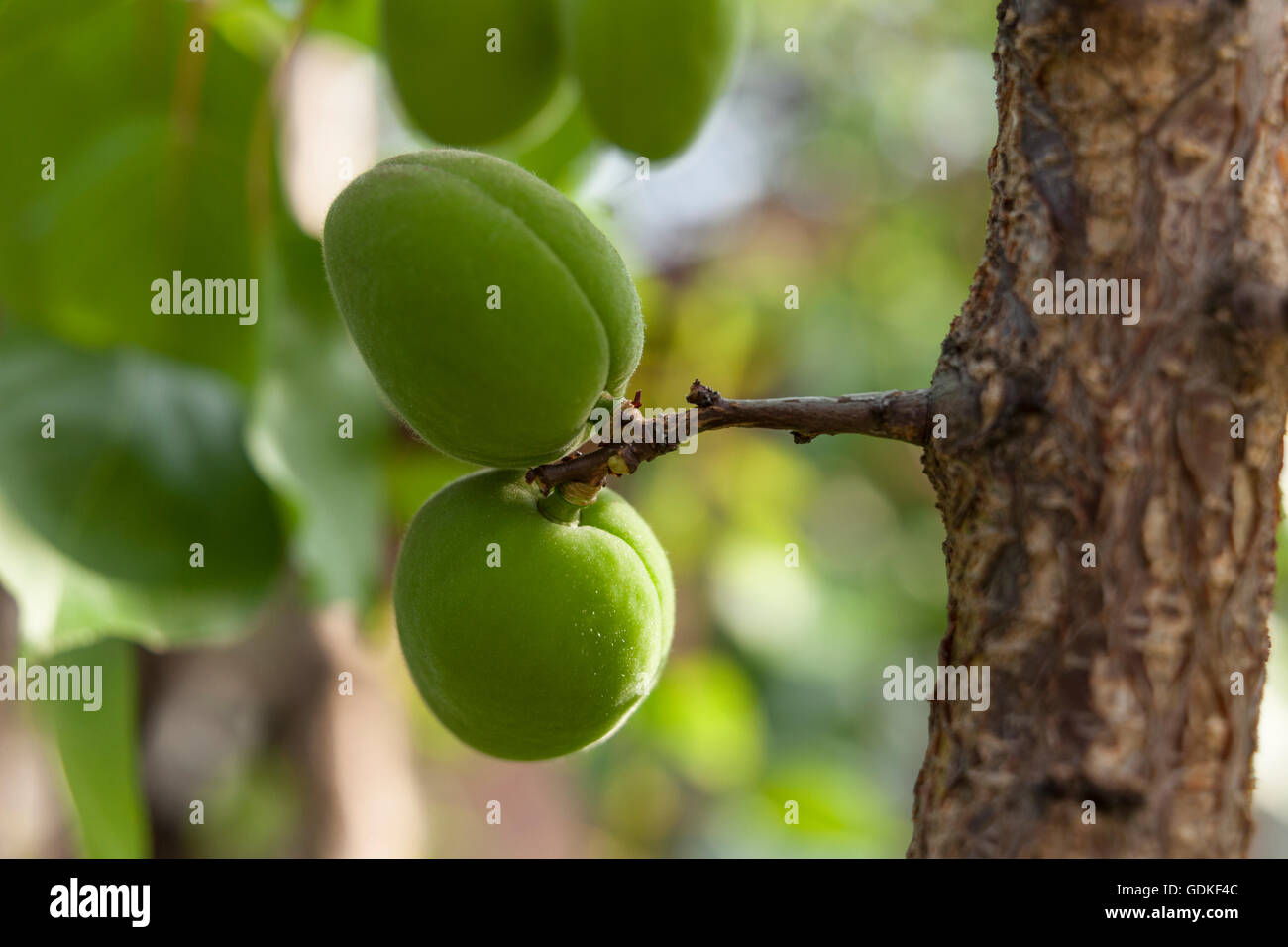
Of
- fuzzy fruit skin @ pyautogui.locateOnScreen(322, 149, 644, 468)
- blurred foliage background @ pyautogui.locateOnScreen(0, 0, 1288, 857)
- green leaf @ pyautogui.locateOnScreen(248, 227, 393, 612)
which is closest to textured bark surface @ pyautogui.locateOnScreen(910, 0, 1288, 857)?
fuzzy fruit skin @ pyautogui.locateOnScreen(322, 149, 644, 468)

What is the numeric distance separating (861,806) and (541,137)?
3.01 m

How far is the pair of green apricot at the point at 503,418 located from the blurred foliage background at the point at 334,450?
49cm

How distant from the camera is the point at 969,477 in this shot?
29.4 inches

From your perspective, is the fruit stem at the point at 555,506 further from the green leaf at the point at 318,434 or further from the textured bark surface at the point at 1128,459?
the green leaf at the point at 318,434

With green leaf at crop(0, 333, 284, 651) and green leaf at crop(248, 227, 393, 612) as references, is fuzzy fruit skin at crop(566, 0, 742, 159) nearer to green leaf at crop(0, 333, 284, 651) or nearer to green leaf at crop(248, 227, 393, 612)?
green leaf at crop(248, 227, 393, 612)

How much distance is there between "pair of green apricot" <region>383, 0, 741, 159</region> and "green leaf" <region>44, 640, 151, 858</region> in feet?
2.72

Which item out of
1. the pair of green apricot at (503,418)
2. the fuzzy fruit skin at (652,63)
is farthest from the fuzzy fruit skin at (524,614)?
the fuzzy fruit skin at (652,63)

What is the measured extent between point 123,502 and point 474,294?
989 millimetres

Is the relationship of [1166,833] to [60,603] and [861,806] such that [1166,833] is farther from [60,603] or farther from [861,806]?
[861,806]

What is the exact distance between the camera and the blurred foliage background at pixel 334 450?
1466 mm

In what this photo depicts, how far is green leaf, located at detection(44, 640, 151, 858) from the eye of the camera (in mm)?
1494

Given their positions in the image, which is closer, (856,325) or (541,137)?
(541,137)

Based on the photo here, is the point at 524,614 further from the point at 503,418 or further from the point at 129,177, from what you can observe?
the point at 129,177

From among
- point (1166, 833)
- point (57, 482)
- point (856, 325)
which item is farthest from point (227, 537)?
point (856, 325)
